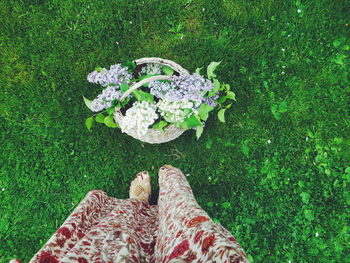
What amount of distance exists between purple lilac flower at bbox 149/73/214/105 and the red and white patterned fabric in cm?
75

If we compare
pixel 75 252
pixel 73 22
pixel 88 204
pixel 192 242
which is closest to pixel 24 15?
pixel 73 22

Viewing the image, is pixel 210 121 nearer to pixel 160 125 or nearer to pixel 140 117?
pixel 160 125

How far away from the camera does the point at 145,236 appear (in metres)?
1.92

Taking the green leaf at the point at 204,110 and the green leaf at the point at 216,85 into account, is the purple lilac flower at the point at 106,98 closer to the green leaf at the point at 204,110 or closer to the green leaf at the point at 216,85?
the green leaf at the point at 204,110

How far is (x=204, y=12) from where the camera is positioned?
308 centimetres

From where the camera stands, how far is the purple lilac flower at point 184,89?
209 centimetres

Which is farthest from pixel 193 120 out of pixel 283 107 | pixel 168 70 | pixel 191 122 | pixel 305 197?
pixel 305 197

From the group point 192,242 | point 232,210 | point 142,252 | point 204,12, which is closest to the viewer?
point 192,242

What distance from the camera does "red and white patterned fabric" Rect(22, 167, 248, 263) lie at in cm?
128

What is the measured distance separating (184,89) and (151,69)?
60 centimetres

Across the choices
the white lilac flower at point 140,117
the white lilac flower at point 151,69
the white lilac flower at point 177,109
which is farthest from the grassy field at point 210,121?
the white lilac flower at point 140,117

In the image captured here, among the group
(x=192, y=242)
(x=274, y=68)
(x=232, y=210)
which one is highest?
(x=192, y=242)

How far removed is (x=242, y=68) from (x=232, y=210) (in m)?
1.65

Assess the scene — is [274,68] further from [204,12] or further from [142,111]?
[142,111]
